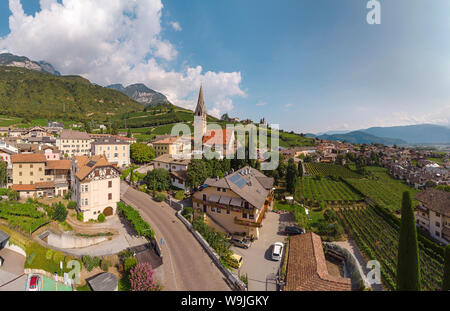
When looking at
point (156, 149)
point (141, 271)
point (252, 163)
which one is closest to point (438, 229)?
point (252, 163)

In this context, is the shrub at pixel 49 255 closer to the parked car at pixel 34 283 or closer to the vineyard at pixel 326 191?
the parked car at pixel 34 283

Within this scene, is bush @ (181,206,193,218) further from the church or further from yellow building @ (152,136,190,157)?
the church

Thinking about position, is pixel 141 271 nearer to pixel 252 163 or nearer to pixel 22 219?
pixel 22 219

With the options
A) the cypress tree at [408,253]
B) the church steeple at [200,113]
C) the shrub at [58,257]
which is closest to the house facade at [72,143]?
the church steeple at [200,113]

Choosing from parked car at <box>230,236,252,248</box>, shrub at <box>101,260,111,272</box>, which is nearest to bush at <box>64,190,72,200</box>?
shrub at <box>101,260,111,272</box>
